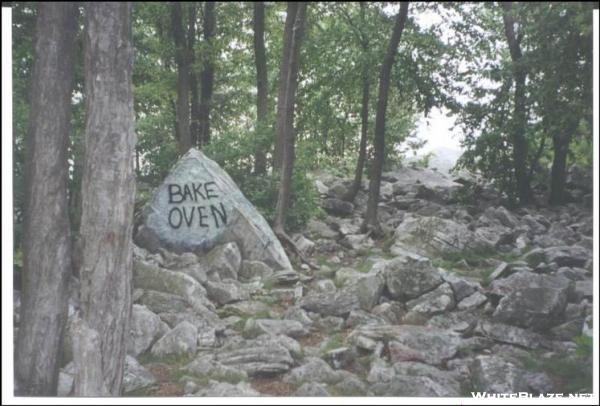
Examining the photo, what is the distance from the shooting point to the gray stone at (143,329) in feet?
16.2

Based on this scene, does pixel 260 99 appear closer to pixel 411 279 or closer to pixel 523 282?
pixel 411 279

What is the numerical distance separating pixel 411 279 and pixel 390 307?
285 mm

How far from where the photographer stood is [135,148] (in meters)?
4.96

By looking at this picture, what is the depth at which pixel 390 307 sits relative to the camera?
16.9 ft

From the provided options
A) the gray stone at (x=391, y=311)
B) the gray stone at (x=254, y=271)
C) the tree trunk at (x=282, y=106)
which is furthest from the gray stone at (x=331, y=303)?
the tree trunk at (x=282, y=106)

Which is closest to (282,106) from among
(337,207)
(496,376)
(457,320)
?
(337,207)

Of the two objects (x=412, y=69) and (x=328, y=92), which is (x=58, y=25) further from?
(x=412, y=69)

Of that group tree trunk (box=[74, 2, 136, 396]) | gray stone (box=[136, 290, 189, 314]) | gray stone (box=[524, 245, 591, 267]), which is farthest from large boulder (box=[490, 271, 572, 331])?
tree trunk (box=[74, 2, 136, 396])

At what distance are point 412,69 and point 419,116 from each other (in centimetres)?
40

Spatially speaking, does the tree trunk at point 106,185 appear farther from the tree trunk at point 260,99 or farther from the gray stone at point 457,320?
the gray stone at point 457,320

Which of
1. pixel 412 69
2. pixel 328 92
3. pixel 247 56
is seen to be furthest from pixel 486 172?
pixel 247 56

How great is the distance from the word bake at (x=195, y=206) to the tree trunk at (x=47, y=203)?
2.86ft

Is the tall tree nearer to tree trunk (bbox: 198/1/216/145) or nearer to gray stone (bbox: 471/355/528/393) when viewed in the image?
tree trunk (bbox: 198/1/216/145)

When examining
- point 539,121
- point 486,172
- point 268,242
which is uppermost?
point 539,121
